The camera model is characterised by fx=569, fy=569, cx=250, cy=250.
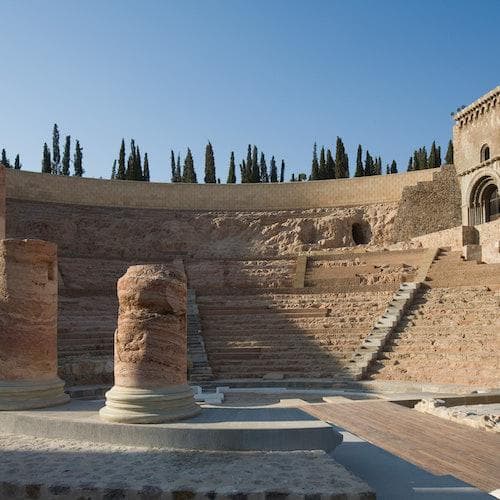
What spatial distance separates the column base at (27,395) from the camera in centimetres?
927

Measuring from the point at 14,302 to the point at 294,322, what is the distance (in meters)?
11.6

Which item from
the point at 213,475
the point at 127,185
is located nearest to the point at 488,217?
the point at 127,185

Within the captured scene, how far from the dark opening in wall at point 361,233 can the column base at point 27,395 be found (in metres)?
24.9

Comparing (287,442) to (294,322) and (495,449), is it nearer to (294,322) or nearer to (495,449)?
(495,449)

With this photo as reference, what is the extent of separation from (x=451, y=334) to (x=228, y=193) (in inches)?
770

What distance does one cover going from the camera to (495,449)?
292 inches

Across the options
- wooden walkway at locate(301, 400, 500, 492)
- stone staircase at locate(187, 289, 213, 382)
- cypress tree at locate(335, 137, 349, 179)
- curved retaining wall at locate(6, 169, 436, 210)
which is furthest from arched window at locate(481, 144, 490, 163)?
wooden walkway at locate(301, 400, 500, 492)

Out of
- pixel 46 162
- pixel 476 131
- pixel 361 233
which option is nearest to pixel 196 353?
pixel 361 233

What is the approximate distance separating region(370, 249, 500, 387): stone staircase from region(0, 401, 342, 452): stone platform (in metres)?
8.16

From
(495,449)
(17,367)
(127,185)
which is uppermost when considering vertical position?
(127,185)

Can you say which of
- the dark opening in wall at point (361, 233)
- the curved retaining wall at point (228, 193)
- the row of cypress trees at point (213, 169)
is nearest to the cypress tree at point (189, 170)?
the row of cypress trees at point (213, 169)

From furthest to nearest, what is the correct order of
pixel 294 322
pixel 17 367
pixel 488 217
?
pixel 488 217, pixel 294 322, pixel 17 367

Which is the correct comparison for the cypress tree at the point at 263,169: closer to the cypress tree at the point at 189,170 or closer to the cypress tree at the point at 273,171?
the cypress tree at the point at 273,171

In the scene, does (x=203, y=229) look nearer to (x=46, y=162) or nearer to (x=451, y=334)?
(x=451, y=334)
